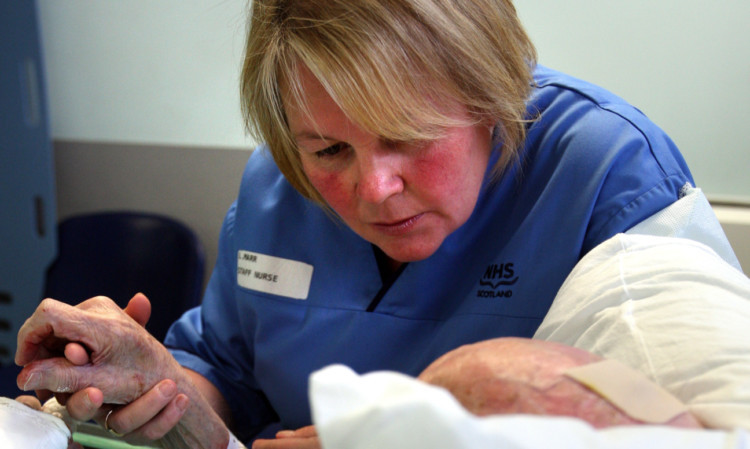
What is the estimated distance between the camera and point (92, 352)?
3.26 ft

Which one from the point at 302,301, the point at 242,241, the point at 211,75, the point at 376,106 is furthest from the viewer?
the point at 211,75

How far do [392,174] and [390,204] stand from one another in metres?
0.05

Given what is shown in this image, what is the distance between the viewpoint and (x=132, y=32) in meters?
2.35

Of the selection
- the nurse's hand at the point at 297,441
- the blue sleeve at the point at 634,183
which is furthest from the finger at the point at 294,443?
the blue sleeve at the point at 634,183

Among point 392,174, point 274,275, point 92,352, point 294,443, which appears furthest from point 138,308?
point 392,174

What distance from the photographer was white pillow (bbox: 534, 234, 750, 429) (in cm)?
60

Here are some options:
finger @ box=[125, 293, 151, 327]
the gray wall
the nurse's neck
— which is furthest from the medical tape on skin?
the gray wall

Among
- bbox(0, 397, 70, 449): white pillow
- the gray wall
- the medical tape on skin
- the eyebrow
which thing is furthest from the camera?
the gray wall

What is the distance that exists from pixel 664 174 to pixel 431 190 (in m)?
0.34

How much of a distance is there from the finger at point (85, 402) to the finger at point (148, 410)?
6cm

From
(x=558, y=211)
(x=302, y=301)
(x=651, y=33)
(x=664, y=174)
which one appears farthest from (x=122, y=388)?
(x=651, y=33)

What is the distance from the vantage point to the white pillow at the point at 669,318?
23.7 inches

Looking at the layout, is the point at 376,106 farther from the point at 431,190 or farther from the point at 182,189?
the point at 182,189

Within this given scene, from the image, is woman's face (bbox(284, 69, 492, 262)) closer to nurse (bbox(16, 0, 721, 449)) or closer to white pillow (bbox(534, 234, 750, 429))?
nurse (bbox(16, 0, 721, 449))
